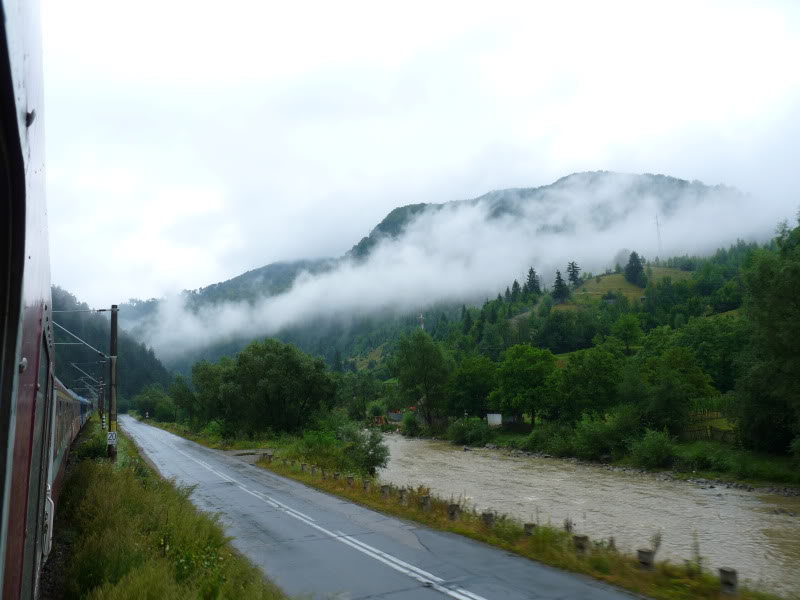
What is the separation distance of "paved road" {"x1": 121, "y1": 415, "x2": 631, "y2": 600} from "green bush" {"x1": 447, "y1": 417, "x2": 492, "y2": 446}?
47238mm

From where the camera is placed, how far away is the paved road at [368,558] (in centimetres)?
1054

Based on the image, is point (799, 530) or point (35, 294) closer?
point (35, 294)

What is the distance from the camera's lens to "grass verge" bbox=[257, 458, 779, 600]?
10289 millimetres

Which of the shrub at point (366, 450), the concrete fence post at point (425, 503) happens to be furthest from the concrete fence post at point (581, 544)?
the shrub at point (366, 450)

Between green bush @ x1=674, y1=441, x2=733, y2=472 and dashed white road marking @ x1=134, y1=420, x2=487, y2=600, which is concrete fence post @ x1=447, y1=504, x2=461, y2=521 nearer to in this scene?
dashed white road marking @ x1=134, y1=420, x2=487, y2=600

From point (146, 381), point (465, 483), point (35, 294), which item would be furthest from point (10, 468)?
point (146, 381)

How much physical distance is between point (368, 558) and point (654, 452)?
37.0 meters

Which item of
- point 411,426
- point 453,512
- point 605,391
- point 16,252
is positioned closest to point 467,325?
point 411,426

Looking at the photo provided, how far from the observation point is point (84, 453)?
89.1 ft

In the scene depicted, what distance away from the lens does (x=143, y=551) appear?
28.9 feet

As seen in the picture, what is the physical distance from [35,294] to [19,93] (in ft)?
3.36

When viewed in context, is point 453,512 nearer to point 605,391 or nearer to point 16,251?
point 16,251

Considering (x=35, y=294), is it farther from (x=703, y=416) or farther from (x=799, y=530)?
(x=703, y=416)

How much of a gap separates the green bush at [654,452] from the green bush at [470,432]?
76.5ft
